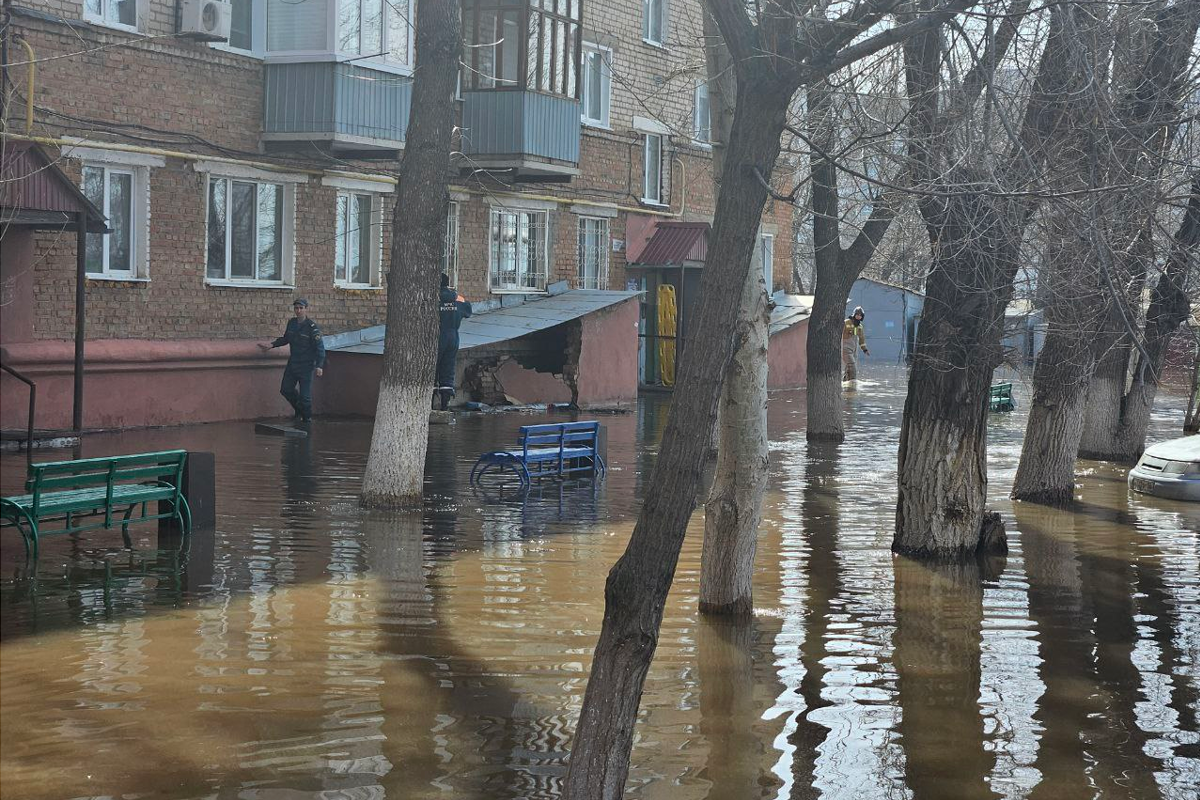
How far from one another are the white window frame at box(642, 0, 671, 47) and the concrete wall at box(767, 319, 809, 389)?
6415 millimetres

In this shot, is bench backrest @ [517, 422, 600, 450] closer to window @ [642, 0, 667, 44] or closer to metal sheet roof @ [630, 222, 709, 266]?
metal sheet roof @ [630, 222, 709, 266]

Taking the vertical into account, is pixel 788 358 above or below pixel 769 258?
below

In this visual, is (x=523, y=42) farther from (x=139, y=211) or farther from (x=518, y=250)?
(x=139, y=211)

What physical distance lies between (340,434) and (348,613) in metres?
9.48

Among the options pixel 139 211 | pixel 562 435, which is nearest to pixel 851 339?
pixel 139 211

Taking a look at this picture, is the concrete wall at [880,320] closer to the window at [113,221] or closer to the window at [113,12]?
the window at [113,221]

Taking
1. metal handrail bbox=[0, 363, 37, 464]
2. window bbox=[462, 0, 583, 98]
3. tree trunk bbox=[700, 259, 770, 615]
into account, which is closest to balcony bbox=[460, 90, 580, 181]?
window bbox=[462, 0, 583, 98]

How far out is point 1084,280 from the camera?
33.1ft

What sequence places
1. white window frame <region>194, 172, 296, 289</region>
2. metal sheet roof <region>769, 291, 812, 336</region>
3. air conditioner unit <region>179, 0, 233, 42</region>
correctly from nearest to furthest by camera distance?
air conditioner unit <region>179, 0, 233, 42</region> → white window frame <region>194, 172, 296, 289</region> → metal sheet roof <region>769, 291, 812, 336</region>

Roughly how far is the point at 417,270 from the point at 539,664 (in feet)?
16.6

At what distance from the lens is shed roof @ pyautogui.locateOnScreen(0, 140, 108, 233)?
46.2ft

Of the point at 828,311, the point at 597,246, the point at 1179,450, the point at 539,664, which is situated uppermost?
the point at 597,246

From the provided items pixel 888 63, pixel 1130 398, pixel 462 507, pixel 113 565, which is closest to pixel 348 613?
pixel 113 565

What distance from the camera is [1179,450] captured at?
1495cm
